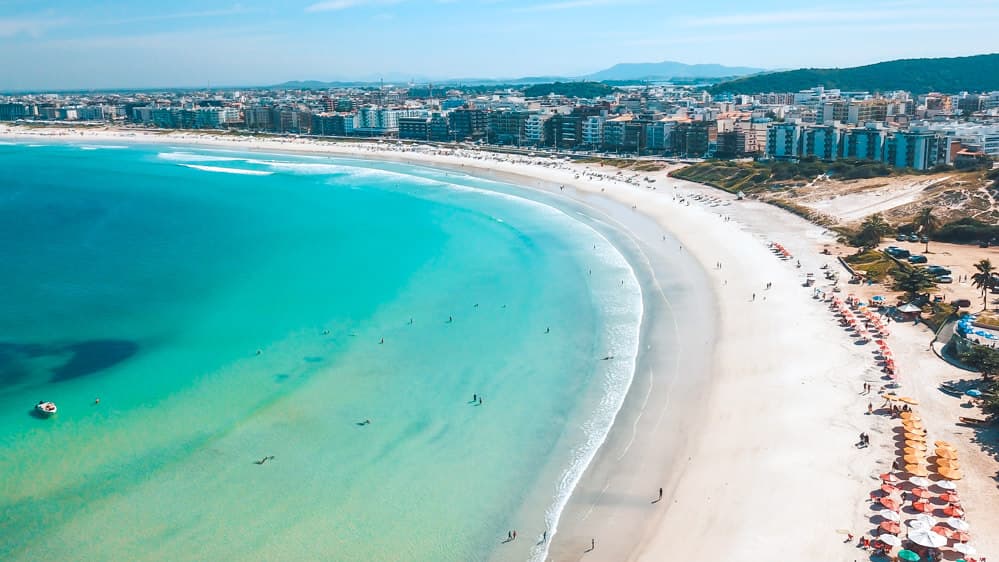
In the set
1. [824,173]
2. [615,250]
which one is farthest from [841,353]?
[824,173]

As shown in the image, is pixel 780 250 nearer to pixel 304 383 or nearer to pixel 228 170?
pixel 304 383

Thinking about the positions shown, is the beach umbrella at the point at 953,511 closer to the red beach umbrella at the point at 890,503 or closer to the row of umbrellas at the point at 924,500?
the row of umbrellas at the point at 924,500

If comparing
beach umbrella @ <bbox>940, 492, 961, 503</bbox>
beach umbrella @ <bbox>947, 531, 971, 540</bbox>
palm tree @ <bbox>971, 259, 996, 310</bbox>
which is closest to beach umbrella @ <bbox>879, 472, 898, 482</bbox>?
beach umbrella @ <bbox>940, 492, 961, 503</bbox>

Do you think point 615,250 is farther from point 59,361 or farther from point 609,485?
point 59,361

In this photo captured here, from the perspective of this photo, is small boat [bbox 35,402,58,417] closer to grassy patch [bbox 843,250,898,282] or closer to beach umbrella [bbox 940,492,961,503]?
beach umbrella [bbox 940,492,961,503]

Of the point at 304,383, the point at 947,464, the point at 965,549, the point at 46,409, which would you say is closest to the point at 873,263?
the point at 947,464
